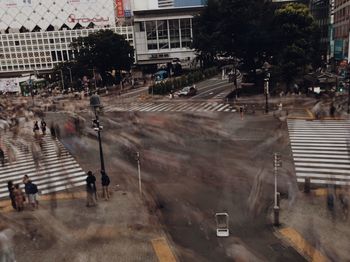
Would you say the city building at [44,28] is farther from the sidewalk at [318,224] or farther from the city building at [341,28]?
the sidewalk at [318,224]

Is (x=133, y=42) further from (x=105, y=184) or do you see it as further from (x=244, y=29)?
(x=105, y=184)

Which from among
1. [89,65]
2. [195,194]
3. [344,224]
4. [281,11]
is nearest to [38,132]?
[195,194]

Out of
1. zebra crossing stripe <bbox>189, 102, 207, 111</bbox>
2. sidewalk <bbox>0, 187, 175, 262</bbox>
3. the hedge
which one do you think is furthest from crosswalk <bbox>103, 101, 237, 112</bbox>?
sidewalk <bbox>0, 187, 175, 262</bbox>

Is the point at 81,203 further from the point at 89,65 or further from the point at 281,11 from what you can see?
the point at 89,65

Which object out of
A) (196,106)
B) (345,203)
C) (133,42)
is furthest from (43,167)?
(133,42)

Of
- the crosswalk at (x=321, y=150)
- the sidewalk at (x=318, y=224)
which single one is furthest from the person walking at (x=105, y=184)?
the crosswalk at (x=321, y=150)
